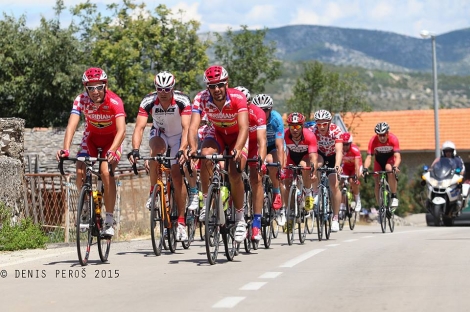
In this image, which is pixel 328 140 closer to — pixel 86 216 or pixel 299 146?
pixel 299 146

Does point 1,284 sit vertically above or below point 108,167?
below

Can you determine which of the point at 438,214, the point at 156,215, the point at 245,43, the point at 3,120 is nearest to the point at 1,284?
the point at 156,215

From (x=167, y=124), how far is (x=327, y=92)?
146 ft

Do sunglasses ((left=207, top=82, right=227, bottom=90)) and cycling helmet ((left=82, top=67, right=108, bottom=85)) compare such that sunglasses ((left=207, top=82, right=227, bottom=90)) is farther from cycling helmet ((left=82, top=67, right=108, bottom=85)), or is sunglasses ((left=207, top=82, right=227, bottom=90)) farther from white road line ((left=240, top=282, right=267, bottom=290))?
white road line ((left=240, top=282, right=267, bottom=290))

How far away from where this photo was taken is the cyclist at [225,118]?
41.6 feet

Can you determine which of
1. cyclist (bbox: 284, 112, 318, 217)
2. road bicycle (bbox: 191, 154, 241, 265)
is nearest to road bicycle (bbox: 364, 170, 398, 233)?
cyclist (bbox: 284, 112, 318, 217)

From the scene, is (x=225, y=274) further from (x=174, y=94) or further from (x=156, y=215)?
(x=174, y=94)

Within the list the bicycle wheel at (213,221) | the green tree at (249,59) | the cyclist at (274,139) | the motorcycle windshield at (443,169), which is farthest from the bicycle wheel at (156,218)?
the green tree at (249,59)

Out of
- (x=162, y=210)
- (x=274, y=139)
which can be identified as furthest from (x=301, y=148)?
(x=162, y=210)

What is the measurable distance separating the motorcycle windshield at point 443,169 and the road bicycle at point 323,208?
1032 centimetres

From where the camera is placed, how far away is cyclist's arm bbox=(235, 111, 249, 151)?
41.0 feet

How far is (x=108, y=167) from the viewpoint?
41.6 feet

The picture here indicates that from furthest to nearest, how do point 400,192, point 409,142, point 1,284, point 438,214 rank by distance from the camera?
point 409,142 → point 400,192 → point 438,214 → point 1,284

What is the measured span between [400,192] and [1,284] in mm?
48192
